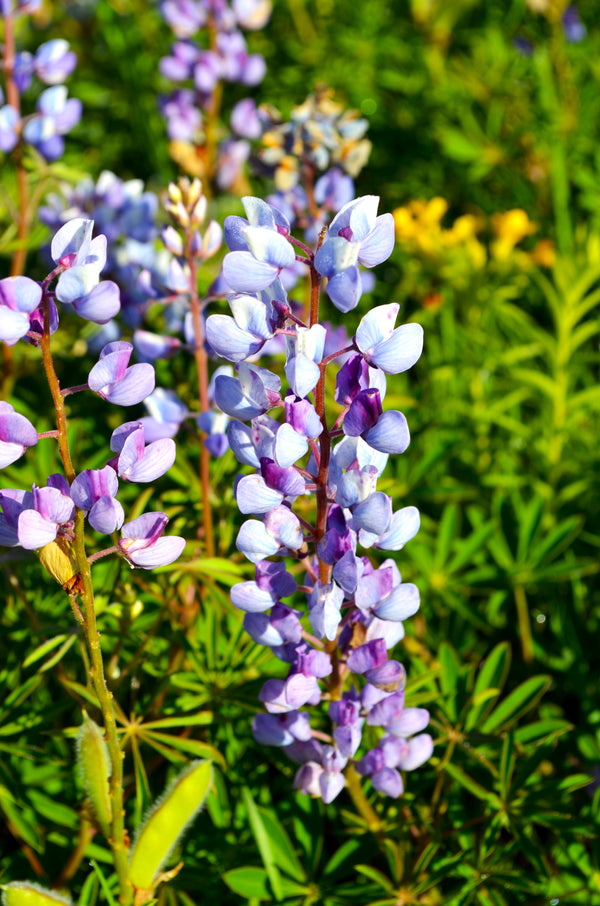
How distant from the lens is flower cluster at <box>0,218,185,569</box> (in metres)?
0.95

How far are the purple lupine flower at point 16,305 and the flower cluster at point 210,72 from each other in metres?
1.72

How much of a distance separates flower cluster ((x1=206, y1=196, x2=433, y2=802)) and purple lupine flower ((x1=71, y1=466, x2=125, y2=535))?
0.48 feet

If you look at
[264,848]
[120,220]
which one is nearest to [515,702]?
[264,848]

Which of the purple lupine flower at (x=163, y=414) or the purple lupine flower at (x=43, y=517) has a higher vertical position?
the purple lupine flower at (x=43, y=517)

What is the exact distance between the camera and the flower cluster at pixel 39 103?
207 centimetres

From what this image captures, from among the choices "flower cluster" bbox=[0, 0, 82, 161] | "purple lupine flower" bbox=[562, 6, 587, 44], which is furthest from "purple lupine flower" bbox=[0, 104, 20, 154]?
"purple lupine flower" bbox=[562, 6, 587, 44]

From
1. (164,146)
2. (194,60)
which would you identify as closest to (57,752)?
(194,60)

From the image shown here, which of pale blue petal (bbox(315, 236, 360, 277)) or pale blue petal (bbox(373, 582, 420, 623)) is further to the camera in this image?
pale blue petal (bbox(373, 582, 420, 623))

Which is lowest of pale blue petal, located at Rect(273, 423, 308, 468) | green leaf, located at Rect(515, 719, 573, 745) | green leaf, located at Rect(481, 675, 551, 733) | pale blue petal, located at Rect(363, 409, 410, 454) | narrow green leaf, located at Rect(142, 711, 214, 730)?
green leaf, located at Rect(515, 719, 573, 745)

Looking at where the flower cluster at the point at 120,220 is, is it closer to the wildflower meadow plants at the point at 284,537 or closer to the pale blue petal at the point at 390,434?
the wildflower meadow plants at the point at 284,537

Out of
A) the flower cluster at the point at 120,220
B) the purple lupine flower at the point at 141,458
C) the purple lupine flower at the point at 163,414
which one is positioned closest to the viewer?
the purple lupine flower at the point at 141,458

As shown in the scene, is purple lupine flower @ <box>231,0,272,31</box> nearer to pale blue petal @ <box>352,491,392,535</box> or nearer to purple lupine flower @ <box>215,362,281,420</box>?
purple lupine flower @ <box>215,362,281,420</box>

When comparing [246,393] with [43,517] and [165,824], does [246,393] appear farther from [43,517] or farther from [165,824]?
[165,824]

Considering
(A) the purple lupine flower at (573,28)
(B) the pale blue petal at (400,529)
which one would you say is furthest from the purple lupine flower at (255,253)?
(A) the purple lupine flower at (573,28)
